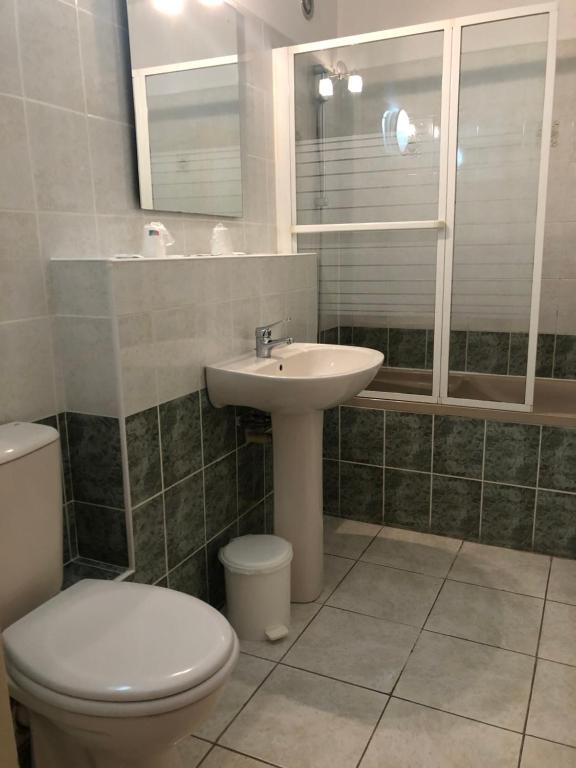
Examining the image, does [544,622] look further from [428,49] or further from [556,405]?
[428,49]

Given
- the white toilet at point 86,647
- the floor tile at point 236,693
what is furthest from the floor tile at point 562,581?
the white toilet at point 86,647

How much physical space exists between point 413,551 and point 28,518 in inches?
67.0

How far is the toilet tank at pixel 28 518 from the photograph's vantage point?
1337 mm

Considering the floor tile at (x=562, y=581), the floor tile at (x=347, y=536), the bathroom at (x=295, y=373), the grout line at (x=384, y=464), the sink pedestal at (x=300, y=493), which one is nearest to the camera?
the bathroom at (x=295, y=373)

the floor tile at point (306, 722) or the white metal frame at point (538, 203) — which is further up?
the white metal frame at point (538, 203)

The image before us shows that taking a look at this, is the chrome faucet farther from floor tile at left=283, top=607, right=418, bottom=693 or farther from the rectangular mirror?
floor tile at left=283, top=607, right=418, bottom=693

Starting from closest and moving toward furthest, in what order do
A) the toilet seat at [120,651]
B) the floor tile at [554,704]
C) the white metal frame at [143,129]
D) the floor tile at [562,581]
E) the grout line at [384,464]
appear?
the toilet seat at [120,651] → the floor tile at [554,704] → the white metal frame at [143,129] → the floor tile at [562,581] → the grout line at [384,464]

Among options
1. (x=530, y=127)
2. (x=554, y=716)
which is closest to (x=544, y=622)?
(x=554, y=716)

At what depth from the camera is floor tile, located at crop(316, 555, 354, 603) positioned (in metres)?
2.30

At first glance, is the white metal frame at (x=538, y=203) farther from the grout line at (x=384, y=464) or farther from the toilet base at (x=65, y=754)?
the toilet base at (x=65, y=754)

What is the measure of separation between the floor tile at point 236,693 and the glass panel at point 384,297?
1.42 m

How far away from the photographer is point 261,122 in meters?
2.61

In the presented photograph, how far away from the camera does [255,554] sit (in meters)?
2.03

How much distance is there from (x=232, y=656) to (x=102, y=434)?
27.8 inches
